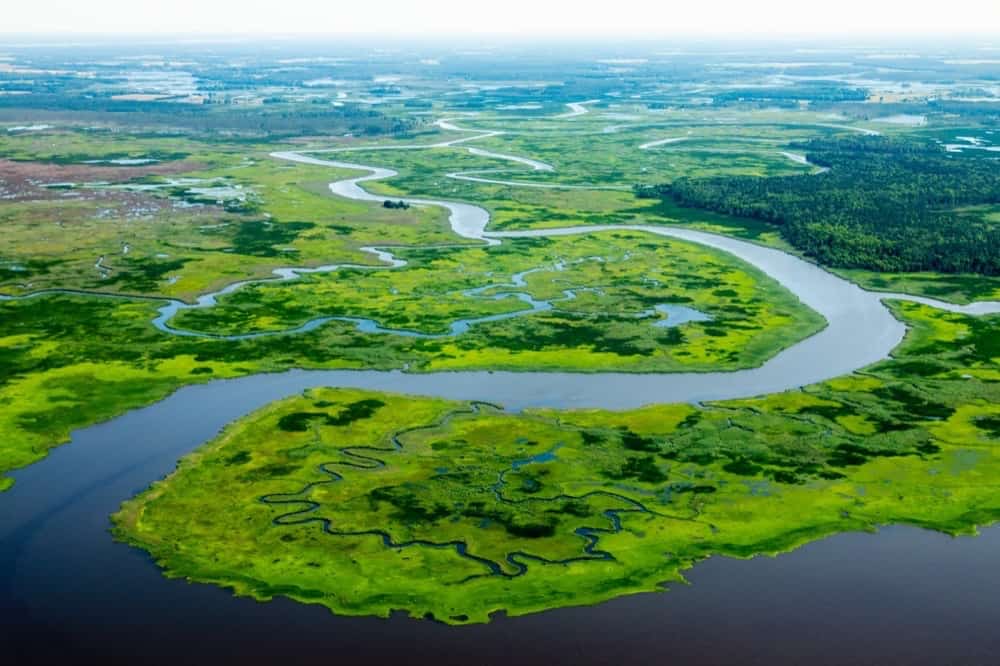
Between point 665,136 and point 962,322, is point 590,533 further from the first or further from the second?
point 665,136

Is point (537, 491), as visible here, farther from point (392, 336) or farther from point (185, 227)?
point (185, 227)

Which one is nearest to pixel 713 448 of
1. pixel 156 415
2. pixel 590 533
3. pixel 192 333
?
pixel 590 533

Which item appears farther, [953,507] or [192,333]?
[192,333]

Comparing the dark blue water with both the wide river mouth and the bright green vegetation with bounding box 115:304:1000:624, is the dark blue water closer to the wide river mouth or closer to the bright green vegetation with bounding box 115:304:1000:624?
the wide river mouth

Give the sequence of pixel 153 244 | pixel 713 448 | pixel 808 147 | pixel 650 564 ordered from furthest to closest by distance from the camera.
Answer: pixel 808 147 → pixel 153 244 → pixel 713 448 → pixel 650 564

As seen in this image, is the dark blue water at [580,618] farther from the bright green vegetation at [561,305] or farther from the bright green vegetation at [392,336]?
the bright green vegetation at [561,305]

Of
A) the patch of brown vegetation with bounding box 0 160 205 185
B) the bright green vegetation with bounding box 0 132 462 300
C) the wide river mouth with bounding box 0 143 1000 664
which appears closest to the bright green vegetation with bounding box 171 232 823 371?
the bright green vegetation with bounding box 0 132 462 300
